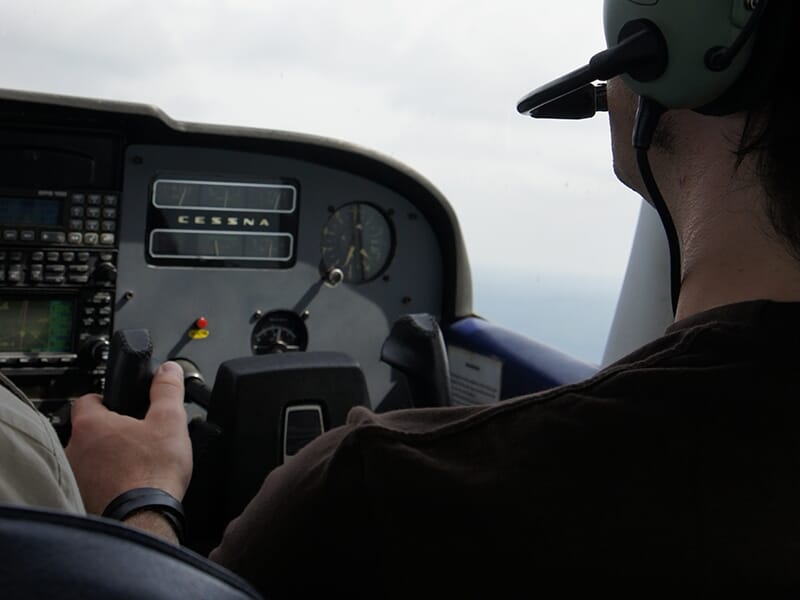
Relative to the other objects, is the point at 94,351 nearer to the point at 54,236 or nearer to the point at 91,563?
the point at 54,236

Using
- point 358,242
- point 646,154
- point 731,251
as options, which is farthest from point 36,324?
point 731,251

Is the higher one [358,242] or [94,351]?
[358,242]

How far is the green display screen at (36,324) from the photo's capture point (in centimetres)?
233

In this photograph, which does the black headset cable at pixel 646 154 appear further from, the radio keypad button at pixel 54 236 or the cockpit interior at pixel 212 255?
the radio keypad button at pixel 54 236

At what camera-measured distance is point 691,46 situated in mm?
782

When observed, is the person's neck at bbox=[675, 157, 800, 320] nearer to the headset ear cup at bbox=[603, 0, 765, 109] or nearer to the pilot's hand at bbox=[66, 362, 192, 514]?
the headset ear cup at bbox=[603, 0, 765, 109]

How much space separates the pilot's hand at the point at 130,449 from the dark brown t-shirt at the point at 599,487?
502mm

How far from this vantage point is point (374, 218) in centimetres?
272

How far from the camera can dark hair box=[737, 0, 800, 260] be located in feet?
2.39

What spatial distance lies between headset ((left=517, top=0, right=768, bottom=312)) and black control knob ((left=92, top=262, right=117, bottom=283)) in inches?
67.8

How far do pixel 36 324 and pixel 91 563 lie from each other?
2117mm

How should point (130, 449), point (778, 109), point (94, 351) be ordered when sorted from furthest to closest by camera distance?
point (94, 351)
point (130, 449)
point (778, 109)

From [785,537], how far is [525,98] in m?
0.50

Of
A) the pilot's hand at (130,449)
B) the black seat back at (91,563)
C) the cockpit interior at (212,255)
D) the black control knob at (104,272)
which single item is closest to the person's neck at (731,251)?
the black seat back at (91,563)
